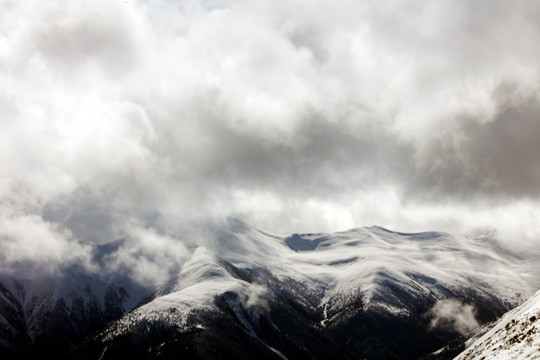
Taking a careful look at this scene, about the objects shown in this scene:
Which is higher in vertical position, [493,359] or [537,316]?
[537,316]

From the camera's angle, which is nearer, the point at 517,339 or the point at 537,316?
the point at 517,339

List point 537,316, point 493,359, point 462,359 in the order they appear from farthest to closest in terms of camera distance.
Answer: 1. point 462,359
2. point 537,316
3. point 493,359

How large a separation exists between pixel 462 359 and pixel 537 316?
17089 mm

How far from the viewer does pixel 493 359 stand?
45781mm

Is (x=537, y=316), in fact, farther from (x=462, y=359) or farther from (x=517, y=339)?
(x=462, y=359)

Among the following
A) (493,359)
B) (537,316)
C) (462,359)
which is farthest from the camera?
(462,359)

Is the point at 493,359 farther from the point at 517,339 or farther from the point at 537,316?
the point at 537,316

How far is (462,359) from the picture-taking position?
209ft

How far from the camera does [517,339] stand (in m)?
46.6

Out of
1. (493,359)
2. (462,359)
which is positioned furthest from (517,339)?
(462,359)

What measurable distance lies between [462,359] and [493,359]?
65.9 feet

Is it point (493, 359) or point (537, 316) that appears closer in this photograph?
point (493, 359)

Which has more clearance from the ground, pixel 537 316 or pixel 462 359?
pixel 537 316

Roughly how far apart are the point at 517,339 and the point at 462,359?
19.6 m
